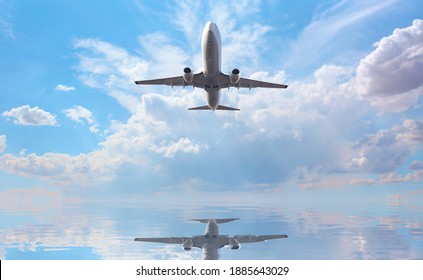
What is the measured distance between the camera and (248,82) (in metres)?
58.6

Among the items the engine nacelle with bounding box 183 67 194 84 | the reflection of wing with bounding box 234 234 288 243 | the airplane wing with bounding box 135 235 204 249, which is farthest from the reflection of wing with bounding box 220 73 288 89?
the airplane wing with bounding box 135 235 204 249

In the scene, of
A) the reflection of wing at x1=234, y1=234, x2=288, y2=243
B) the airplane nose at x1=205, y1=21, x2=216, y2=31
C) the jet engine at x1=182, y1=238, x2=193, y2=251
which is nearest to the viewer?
the airplane nose at x1=205, y1=21, x2=216, y2=31

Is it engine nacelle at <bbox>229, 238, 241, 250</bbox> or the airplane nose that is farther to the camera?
engine nacelle at <bbox>229, 238, 241, 250</bbox>

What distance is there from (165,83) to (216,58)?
33.4ft

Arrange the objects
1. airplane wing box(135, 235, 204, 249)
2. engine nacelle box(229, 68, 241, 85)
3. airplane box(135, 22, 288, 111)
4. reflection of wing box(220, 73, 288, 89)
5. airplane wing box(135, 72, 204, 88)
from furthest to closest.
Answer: airplane wing box(135, 235, 204, 249) → reflection of wing box(220, 73, 288, 89) → airplane wing box(135, 72, 204, 88) → engine nacelle box(229, 68, 241, 85) → airplane box(135, 22, 288, 111)

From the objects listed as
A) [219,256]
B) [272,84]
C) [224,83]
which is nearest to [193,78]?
[224,83]

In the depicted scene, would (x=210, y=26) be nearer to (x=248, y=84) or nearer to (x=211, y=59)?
(x=211, y=59)

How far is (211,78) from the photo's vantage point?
55.1 meters

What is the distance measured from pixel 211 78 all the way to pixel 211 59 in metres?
4.24

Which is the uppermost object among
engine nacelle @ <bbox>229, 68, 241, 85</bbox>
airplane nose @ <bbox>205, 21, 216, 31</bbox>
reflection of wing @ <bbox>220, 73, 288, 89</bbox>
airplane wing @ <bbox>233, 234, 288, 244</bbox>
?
airplane nose @ <bbox>205, 21, 216, 31</bbox>

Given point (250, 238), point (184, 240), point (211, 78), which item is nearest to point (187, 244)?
point (184, 240)

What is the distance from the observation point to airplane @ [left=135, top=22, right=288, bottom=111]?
49.0m

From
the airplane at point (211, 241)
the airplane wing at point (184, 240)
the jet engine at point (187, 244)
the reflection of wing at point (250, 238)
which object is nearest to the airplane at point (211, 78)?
the reflection of wing at point (250, 238)

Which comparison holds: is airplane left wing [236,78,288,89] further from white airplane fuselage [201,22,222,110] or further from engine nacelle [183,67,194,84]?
engine nacelle [183,67,194,84]
